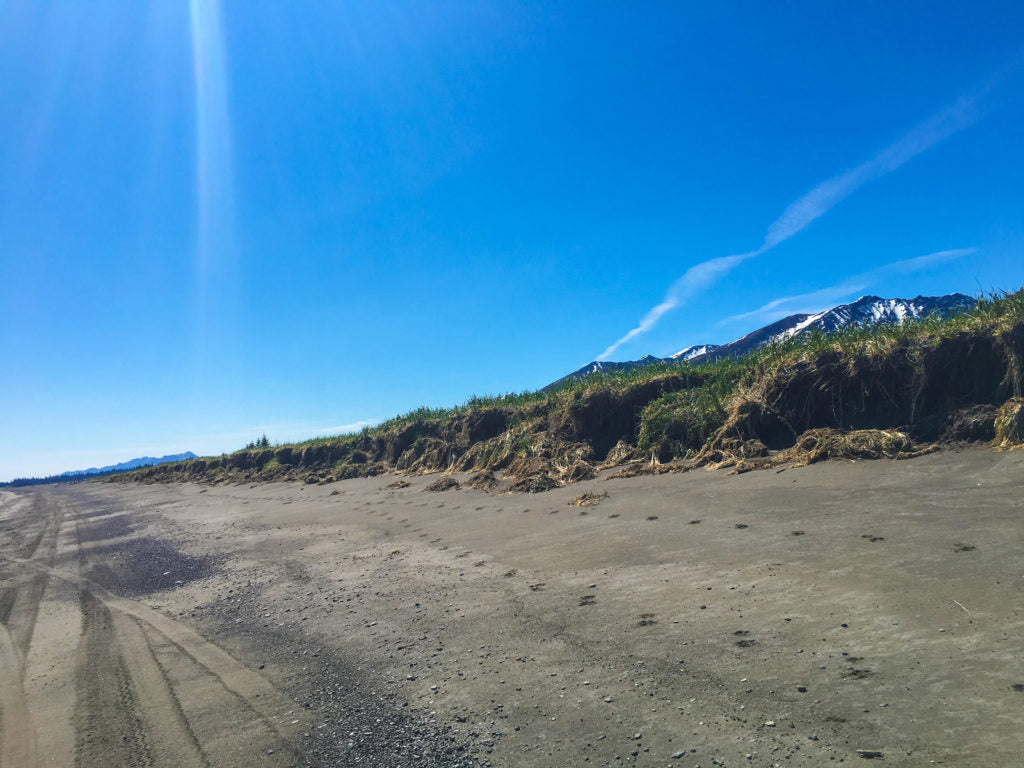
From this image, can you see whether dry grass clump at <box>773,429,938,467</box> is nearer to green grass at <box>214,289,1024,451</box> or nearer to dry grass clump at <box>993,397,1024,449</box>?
dry grass clump at <box>993,397,1024,449</box>

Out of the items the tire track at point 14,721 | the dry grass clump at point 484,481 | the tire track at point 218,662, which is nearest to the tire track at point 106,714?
the tire track at point 14,721

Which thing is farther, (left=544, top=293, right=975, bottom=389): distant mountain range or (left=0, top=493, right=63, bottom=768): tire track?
(left=544, top=293, right=975, bottom=389): distant mountain range

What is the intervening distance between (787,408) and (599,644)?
24.1 feet

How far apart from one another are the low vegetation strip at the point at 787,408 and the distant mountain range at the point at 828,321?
0.55 m

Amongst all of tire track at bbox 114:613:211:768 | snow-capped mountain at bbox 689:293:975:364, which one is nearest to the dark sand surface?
tire track at bbox 114:613:211:768

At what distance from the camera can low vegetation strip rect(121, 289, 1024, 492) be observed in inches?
289

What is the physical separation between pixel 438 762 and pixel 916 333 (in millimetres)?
9344

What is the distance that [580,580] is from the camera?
505 centimetres

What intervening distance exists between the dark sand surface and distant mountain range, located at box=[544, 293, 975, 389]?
443cm

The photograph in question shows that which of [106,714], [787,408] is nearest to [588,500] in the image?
[787,408]

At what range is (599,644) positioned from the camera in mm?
3713

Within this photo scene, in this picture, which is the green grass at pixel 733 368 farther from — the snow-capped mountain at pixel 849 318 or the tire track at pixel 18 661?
the tire track at pixel 18 661

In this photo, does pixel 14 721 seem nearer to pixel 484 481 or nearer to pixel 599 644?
pixel 599 644

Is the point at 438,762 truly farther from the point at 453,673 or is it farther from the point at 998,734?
the point at 998,734
